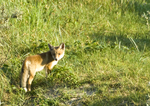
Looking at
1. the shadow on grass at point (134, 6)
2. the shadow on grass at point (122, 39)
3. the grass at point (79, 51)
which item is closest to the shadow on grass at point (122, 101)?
the grass at point (79, 51)

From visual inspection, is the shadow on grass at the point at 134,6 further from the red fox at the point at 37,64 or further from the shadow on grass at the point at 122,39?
the red fox at the point at 37,64

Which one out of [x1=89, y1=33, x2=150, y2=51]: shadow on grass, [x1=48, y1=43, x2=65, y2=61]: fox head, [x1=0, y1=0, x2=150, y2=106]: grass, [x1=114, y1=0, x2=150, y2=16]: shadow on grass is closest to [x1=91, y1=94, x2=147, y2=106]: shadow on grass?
[x1=0, y1=0, x2=150, y2=106]: grass

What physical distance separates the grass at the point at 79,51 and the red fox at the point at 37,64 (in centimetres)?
19

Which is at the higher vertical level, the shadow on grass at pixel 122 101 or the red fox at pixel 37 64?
the red fox at pixel 37 64

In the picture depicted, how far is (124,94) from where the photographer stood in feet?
14.9

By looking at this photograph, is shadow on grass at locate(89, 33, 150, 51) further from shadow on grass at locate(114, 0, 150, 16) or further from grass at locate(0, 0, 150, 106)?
shadow on grass at locate(114, 0, 150, 16)

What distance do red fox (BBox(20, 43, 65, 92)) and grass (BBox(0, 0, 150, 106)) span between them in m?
0.19

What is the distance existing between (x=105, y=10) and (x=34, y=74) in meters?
4.18

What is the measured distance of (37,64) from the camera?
5.22 metres

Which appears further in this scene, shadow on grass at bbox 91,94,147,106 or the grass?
the grass

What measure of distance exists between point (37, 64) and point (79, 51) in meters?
1.33

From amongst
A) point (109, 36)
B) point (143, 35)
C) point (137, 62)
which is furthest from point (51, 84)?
point (143, 35)

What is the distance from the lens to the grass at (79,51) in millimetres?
4711

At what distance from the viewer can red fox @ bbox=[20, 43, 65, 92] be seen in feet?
16.4
